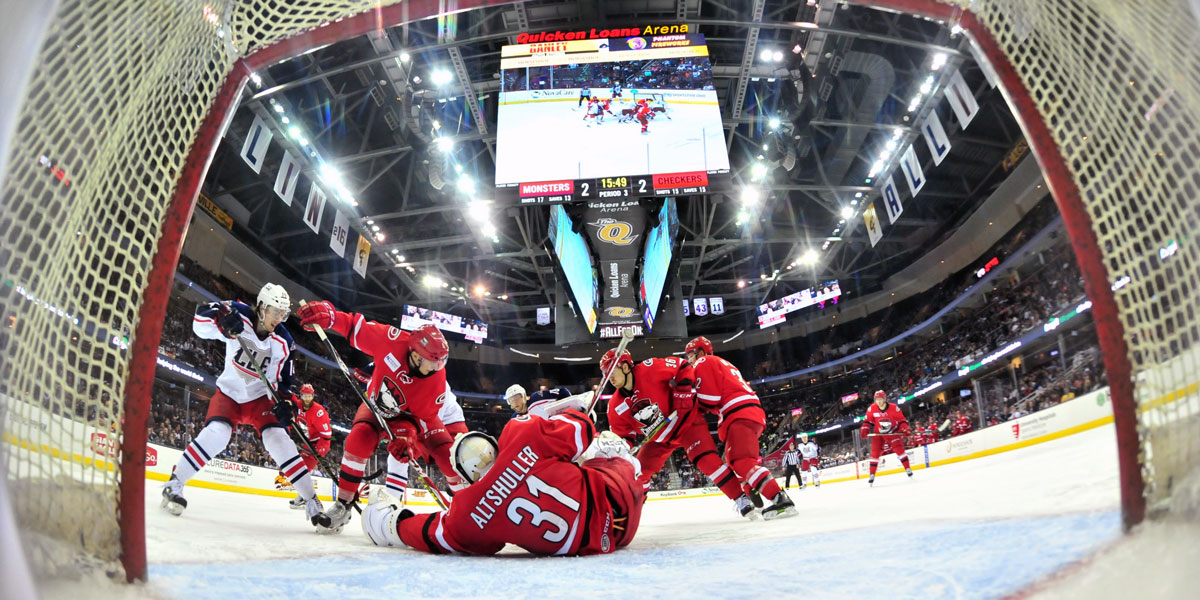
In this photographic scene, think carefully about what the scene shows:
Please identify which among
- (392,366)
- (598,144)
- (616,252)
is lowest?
(392,366)

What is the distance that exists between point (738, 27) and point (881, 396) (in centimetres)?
563

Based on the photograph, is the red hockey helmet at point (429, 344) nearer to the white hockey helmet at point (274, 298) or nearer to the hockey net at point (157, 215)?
the white hockey helmet at point (274, 298)

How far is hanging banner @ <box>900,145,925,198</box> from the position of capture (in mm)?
10414

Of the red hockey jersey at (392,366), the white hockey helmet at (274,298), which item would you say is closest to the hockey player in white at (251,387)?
the white hockey helmet at (274,298)

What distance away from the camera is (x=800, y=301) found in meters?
19.0

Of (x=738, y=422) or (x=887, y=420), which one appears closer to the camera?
(x=738, y=422)

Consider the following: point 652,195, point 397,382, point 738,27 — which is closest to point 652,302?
point 652,195

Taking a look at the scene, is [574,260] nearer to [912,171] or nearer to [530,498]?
[912,171]

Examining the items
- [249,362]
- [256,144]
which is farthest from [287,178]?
[249,362]

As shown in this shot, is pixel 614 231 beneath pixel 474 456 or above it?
above

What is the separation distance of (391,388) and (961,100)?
28.5 ft

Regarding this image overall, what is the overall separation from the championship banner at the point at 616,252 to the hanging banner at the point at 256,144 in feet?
15.2

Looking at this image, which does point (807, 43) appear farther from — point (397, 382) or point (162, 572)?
point (162, 572)

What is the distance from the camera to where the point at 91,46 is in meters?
0.96
